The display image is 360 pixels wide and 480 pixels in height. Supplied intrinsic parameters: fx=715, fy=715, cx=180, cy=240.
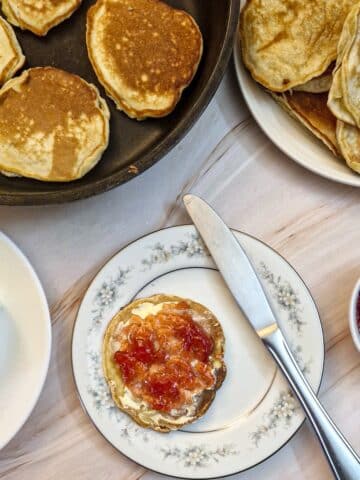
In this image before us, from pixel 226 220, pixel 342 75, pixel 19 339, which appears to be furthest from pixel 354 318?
pixel 19 339

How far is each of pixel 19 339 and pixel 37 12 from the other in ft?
2.44

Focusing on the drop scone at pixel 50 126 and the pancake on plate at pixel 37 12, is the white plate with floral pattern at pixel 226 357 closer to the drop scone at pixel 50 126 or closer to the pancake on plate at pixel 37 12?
the drop scone at pixel 50 126

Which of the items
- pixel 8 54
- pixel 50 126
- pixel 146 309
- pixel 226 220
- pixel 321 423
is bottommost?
pixel 321 423

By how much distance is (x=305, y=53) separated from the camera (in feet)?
5.30

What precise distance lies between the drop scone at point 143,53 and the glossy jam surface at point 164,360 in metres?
0.49

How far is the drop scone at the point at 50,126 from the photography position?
5.20 ft

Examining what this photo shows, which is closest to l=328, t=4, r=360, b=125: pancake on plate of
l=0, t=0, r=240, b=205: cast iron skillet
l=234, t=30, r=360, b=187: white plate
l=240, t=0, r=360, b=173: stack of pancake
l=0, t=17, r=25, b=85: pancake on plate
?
l=240, t=0, r=360, b=173: stack of pancake

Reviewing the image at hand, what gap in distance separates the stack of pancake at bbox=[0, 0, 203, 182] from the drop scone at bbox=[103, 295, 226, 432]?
14.8 inches

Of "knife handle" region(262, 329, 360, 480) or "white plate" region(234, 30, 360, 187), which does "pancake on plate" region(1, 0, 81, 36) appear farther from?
"knife handle" region(262, 329, 360, 480)

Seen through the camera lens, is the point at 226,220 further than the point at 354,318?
Yes

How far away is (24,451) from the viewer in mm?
1662

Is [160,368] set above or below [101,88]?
below

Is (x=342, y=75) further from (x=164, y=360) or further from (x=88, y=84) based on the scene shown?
(x=164, y=360)

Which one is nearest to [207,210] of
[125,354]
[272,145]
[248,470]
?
[272,145]
